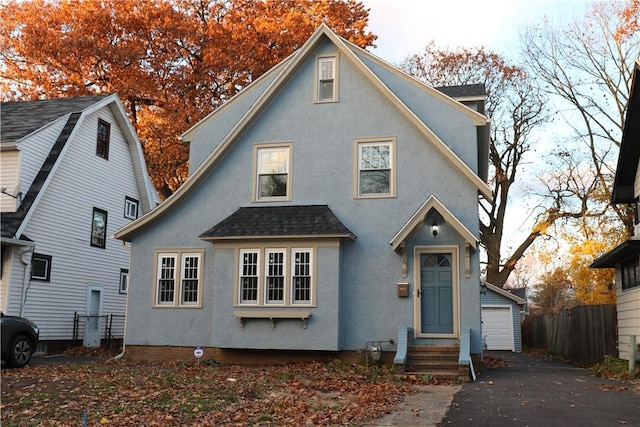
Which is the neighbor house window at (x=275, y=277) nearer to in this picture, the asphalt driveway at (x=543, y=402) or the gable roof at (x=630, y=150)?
the asphalt driveway at (x=543, y=402)

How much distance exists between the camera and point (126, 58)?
2847 cm

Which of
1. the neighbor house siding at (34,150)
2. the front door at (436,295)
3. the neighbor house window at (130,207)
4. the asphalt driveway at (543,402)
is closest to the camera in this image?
the asphalt driveway at (543,402)

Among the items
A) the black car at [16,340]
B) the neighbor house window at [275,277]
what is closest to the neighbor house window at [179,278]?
the neighbor house window at [275,277]

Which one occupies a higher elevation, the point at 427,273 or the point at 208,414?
the point at 427,273

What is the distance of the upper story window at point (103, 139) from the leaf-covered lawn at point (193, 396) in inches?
430

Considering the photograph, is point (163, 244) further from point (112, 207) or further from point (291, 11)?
point (291, 11)

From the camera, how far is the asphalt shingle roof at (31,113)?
20234mm

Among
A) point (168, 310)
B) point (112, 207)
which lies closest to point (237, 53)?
point (112, 207)

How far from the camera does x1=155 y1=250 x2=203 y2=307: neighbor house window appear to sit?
16953 mm

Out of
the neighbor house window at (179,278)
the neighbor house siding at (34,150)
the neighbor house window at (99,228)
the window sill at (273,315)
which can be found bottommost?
the window sill at (273,315)

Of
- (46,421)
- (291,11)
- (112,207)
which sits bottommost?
(46,421)

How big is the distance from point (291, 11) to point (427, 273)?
17176 mm

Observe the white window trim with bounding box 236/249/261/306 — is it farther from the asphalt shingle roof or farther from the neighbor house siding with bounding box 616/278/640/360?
the neighbor house siding with bounding box 616/278/640/360

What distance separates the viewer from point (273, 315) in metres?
15.7
